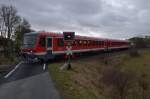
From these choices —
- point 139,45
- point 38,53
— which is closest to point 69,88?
point 38,53

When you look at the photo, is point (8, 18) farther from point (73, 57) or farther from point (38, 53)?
point (38, 53)

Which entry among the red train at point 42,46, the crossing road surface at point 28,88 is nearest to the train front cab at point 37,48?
the red train at point 42,46

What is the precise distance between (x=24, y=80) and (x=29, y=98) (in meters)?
4.69

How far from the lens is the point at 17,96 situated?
1109 centimetres

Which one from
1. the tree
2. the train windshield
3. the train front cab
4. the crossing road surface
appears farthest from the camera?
the tree

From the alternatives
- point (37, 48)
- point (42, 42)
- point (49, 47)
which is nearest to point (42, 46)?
point (42, 42)

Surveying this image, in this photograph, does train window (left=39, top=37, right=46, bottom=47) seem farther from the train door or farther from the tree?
the tree

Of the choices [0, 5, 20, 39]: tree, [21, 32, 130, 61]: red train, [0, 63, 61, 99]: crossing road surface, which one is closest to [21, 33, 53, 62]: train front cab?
[21, 32, 130, 61]: red train

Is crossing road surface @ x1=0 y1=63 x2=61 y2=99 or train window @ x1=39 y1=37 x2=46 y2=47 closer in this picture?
crossing road surface @ x1=0 y1=63 x2=61 y2=99

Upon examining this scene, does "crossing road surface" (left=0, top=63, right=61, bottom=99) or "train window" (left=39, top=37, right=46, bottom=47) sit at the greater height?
"train window" (left=39, top=37, right=46, bottom=47)

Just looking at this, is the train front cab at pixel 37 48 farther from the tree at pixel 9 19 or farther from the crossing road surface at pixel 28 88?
the tree at pixel 9 19

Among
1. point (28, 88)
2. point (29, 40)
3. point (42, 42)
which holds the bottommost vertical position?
point (28, 88)

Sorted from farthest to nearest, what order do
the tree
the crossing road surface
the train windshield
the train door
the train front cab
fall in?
1. the tree
2. the train door
3. the train windshield
4. the train front cab
5. the crossing road surface

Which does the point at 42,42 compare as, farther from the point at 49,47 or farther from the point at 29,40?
the point at 29,40
